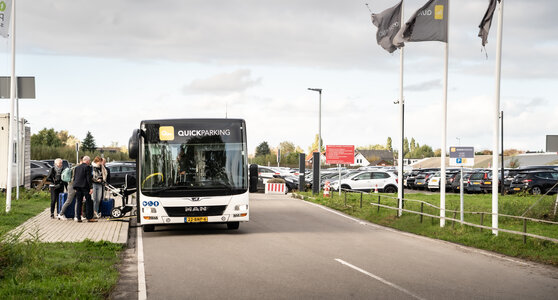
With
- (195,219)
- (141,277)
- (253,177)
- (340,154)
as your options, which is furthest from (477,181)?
(141,277)

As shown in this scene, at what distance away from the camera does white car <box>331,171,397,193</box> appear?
3897cm

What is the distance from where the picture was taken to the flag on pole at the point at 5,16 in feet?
65.0

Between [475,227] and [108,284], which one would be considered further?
[475,227]

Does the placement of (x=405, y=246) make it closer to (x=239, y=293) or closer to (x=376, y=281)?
(x=376, y=281)

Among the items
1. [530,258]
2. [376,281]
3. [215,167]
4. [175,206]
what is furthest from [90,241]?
[530,258]

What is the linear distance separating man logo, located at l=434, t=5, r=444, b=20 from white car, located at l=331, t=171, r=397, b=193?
2214 cm

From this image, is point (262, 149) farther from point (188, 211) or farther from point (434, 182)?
point (188, 211)

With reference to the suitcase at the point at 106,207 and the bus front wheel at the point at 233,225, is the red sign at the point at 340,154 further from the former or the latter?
the bus front wheel at the point at 233,225

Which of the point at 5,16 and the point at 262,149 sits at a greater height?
the point at 5,16

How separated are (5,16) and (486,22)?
559 inches

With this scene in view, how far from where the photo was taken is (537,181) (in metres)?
36.5

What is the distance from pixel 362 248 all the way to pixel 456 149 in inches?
230

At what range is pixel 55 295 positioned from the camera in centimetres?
784

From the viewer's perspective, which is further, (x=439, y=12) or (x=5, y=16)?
(x=5, y=16)
